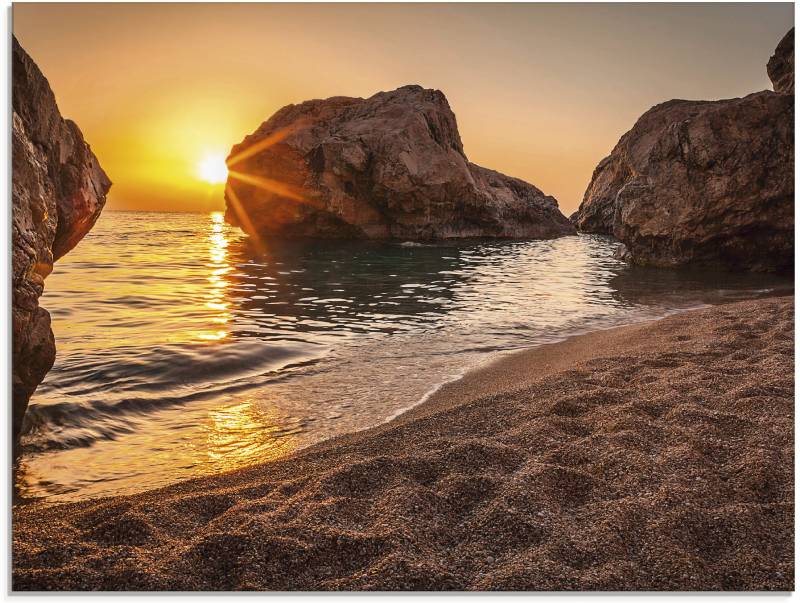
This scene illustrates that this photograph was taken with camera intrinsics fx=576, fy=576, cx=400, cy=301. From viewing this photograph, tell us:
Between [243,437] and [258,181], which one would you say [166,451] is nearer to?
[243,437]

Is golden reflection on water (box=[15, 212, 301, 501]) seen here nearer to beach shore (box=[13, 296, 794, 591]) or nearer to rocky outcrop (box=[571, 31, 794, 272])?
beach shore (box=[13, 296, 794, 591])

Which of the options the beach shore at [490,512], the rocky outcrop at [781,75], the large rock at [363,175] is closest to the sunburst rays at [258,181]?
the large rock at [363,175]

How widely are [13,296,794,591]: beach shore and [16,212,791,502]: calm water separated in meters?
0.95

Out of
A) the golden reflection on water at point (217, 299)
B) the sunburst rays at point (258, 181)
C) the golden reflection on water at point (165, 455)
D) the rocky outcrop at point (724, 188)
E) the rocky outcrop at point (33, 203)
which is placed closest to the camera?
the rocky outcrop at point (33, 203)

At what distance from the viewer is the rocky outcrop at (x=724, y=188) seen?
15898mm

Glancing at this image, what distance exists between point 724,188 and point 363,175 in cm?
2406

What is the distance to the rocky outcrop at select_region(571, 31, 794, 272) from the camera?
52.2ft

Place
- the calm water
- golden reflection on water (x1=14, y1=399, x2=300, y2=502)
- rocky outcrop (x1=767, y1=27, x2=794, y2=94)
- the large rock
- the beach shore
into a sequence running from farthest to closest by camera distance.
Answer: the large rock, rocky outcrop (x1=767, y1=27, x2=794, y2=94), the calm water, golden reflection on water (x1=14, y1=399, x2=300, y2=502), the beach shore

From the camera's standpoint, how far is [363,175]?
36969 millimetres

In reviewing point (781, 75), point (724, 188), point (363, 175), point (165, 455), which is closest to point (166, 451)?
point (165, 455)

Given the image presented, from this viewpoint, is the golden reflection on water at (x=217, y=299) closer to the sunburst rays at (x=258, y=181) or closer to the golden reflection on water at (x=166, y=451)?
the golden reflection on water at (x=166, y=451)

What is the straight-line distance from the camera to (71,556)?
238cm

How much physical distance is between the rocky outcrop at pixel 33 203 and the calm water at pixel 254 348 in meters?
0.84

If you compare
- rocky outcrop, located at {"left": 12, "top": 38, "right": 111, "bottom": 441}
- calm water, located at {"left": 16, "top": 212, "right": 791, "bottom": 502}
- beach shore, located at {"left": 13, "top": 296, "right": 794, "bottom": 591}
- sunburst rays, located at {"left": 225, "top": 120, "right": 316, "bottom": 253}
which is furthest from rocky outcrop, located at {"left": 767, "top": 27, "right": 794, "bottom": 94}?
sunburst rays, located at {"left": 225, "top": 120, "right": 316, "bottom": 253}
